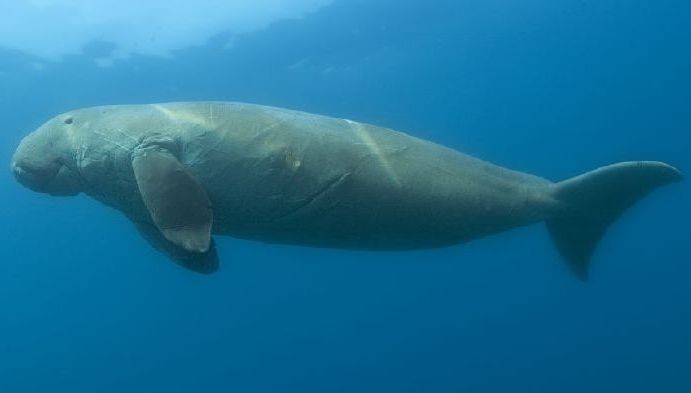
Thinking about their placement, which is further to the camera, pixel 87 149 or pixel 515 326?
pixel 515 326

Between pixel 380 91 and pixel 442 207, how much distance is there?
148 feet

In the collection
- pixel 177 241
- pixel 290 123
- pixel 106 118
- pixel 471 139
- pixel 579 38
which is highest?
pixel 579 38

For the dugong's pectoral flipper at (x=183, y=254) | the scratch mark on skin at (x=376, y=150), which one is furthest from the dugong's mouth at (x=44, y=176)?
the scratch mark on skin at (x=376, y=150)

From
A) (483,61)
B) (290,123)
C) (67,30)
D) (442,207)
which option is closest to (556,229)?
(442,207)

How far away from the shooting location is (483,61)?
53000 mm

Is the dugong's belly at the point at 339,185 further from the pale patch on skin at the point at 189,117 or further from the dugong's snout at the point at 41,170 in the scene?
the dugong's snout at the point at 41,170

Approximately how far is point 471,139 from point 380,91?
82.4ft

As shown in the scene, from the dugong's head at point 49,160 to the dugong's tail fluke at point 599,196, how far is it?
16.2 feet

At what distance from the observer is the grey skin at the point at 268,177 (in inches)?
230

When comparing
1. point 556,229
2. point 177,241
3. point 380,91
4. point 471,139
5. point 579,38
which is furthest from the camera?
point 471,139

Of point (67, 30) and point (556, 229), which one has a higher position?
point (556, 229)

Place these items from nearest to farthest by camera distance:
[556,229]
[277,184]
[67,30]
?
1. [277,184]
2. [556,229]
3. [67,30]

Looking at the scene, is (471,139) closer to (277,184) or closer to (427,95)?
(427,95)

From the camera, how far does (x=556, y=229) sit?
25.2ft
